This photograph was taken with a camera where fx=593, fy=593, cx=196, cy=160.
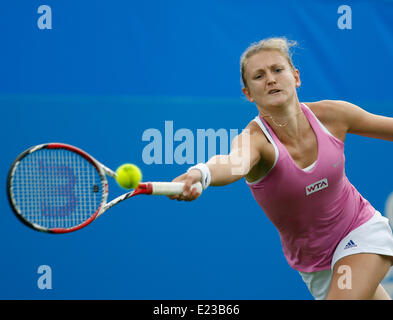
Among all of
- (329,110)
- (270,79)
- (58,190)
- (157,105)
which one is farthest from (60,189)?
(157,105)

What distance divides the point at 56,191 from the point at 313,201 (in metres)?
1.06

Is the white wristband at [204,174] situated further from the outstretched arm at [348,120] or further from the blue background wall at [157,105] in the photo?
the blue background wall at [157,105]

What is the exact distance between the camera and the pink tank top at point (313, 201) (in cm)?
243

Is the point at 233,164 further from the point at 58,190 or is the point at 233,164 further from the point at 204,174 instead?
the point at 58,190

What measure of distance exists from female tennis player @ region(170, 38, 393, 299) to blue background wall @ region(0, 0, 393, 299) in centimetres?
93

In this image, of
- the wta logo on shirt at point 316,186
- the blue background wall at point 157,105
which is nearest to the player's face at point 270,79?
the wta logo on shirt at point 316,186

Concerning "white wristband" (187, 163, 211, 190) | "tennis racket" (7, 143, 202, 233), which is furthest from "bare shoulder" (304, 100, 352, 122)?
"tennis racket" (7, 143, 202, 233)

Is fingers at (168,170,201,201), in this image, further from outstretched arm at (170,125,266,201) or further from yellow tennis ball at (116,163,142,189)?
yellow tennis ball at (116,163,142,189)

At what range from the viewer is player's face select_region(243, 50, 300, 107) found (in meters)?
2.45

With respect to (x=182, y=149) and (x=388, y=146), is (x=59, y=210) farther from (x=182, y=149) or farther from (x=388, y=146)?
(x=388, y=146)

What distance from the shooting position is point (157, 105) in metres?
3.50

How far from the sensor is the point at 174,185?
1883 millimetres

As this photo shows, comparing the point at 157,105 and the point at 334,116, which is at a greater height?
the point at 157,105
